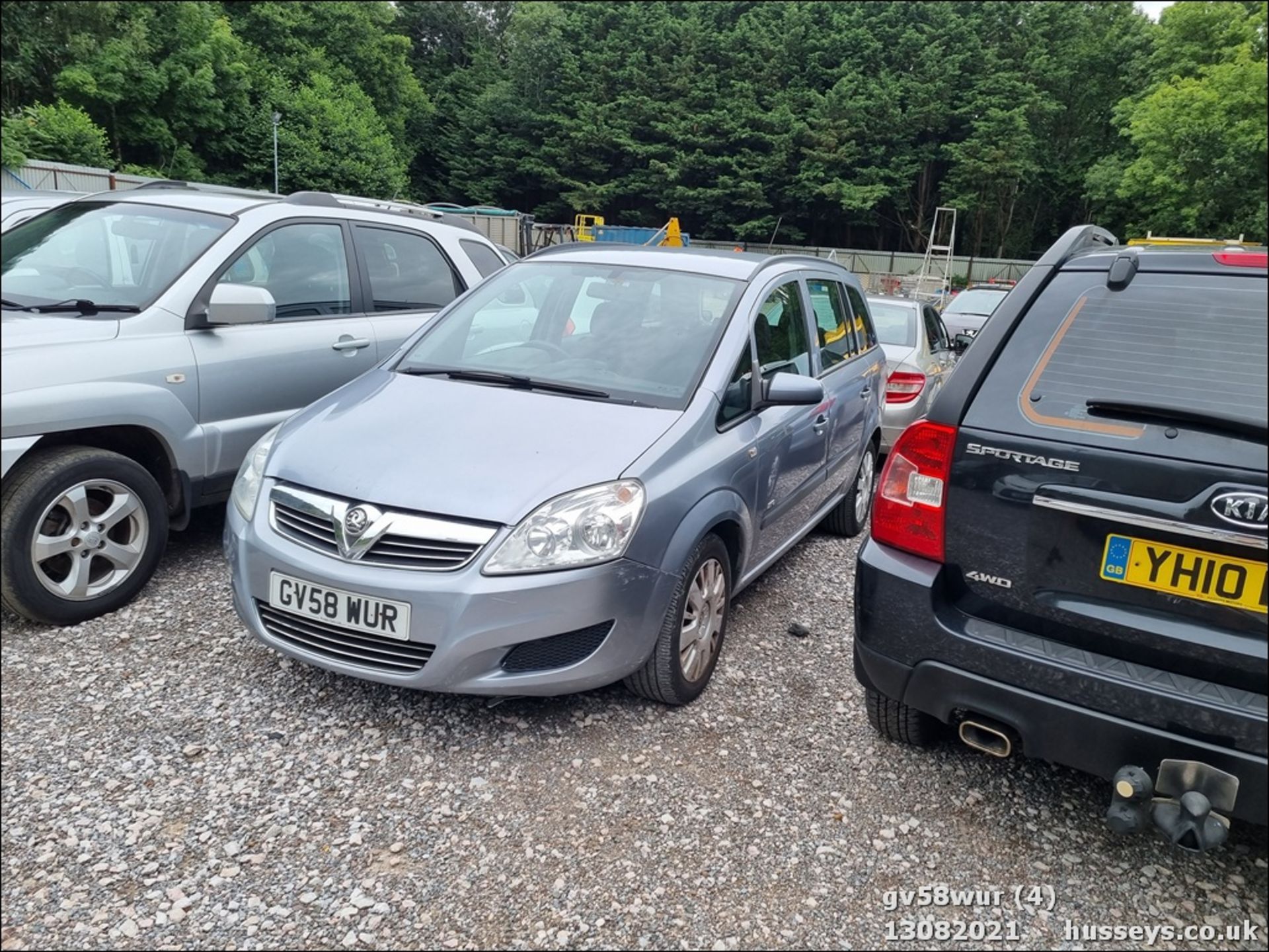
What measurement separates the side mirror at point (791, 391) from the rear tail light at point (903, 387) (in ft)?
12.7

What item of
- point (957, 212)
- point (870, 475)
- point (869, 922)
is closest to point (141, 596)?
point (869, 922)

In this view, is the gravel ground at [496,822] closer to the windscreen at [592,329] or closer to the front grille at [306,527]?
the front grille at [306,527]

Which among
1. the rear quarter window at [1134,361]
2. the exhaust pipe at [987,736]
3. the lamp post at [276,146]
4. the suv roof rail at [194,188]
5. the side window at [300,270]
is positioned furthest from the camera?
the lamp post at [276,146]

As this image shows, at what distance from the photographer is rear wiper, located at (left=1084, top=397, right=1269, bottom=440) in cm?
204

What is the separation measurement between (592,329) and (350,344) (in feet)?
5.32

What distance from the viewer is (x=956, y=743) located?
3080mm

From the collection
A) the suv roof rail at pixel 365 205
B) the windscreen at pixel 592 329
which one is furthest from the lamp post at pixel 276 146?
the windscreen at pixel 592 329

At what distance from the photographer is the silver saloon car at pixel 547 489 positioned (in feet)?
9.00

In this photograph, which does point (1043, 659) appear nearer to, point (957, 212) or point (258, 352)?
point (258, 352)

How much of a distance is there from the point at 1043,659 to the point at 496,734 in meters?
1.79

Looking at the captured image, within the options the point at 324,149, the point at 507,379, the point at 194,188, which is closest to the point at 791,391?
the point at 507,379

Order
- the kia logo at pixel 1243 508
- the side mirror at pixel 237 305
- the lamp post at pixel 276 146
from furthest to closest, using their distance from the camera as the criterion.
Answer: the lamp post at pixel 276 146, the side mirror at pixel 237 305, the kia logo at pixel 1243 508

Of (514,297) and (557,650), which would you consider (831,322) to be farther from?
(557,650)

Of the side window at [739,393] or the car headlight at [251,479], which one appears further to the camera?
the side window at [739,393]
